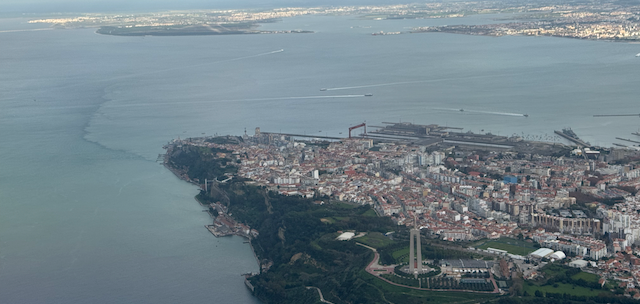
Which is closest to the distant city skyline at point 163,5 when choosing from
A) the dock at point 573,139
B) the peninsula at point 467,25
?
the peninsula at point 467,25

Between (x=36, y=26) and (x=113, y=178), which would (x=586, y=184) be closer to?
(x=113, y=178)

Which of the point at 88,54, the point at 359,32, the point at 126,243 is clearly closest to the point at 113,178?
the point at 126,243

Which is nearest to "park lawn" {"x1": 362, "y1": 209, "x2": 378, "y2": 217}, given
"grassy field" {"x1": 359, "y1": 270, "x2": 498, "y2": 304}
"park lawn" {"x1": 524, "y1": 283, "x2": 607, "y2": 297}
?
"grassy field" {"x1": 359, "y1": 270, "x2": 498, "y2": 304}

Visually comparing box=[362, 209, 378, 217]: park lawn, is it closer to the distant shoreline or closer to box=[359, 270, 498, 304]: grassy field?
box=[359, 270, 498, 304]: grassy field

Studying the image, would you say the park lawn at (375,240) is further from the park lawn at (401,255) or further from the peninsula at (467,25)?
the peninsula at (467,25)

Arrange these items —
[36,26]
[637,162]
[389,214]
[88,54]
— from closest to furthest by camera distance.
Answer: [389,214] → [637,162] → [88,54] → [36,26]

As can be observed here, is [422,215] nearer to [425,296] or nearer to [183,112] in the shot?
[425,296]

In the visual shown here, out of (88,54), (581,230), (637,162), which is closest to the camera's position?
(581,230)
